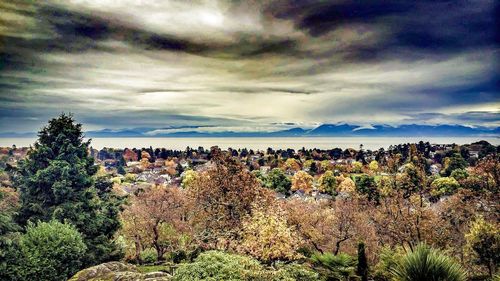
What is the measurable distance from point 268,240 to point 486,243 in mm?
13000

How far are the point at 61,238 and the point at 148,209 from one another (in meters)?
10.1

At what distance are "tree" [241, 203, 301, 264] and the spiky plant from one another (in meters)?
5.78

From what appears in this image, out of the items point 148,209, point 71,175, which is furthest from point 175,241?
point 71,175

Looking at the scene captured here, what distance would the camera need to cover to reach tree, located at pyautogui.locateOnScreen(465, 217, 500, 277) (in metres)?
19.5

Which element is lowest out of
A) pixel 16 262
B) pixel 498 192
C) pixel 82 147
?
pixel 16 262

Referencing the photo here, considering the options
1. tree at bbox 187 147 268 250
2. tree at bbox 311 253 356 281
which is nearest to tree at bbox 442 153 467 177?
tree at bbox 311 253 356 281

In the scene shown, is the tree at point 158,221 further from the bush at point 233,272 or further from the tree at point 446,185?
the tree at point 446,185

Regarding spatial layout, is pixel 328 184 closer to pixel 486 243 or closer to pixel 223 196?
pixel 486 243

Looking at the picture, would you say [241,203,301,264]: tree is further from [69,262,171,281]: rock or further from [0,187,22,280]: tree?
[0,187,22,280]: tree

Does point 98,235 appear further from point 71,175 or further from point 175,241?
point 175,241

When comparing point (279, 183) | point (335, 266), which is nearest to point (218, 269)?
point (335, 266)

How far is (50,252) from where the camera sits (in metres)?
18.9

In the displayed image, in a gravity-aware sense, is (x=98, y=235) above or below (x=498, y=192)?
below

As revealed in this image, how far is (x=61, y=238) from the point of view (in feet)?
63.4
